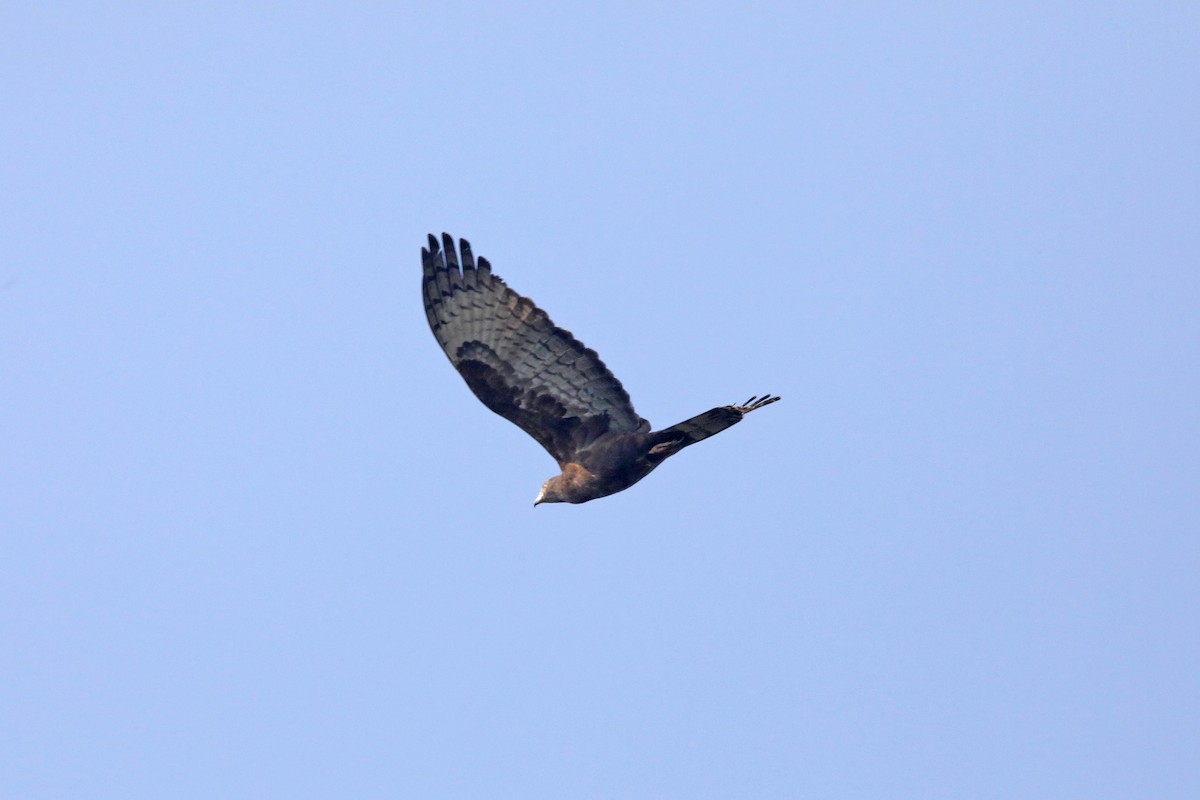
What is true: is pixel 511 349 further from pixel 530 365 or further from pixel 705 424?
pixel 705 424

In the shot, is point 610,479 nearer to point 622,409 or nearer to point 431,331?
point 622,409

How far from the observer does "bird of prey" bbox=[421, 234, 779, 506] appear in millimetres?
14000

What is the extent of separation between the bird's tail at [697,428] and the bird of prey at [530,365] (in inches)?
0.8

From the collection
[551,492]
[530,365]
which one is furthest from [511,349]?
[551,492]

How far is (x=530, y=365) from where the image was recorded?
14.1 metres

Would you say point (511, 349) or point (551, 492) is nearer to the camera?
point (511, 349)

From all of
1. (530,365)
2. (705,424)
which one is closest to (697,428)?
(705,424)

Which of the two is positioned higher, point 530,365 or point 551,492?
point 530,365

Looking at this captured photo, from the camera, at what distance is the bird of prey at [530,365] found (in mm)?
14000

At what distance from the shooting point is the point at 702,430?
13.6 meters

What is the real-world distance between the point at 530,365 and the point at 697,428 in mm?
1895

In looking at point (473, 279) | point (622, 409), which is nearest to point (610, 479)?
point (622, 409)

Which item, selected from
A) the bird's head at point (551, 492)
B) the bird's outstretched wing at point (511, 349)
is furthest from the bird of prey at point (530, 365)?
the bird's head at point (551, 492)

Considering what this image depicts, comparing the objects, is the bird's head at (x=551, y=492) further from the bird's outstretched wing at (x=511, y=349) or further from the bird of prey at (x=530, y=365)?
the bird's outstretched wing at (x=511, y=349)
